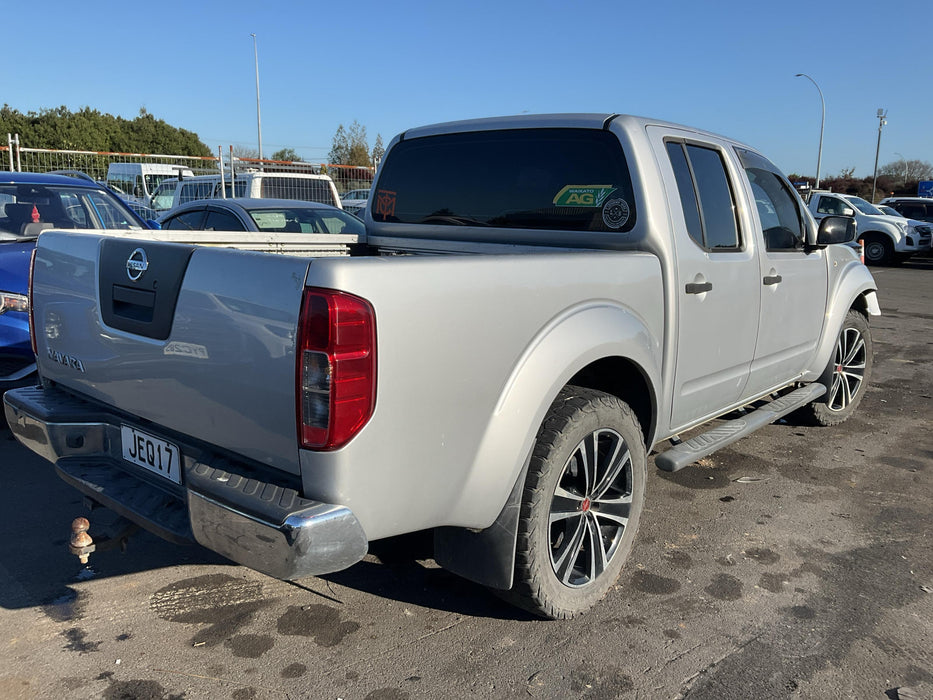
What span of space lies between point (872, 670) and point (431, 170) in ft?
9.75

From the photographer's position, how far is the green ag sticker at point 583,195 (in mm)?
3346

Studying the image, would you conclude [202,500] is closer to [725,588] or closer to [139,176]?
[725,588]

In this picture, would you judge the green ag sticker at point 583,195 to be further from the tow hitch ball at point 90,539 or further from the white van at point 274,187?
the white van at point 274,187

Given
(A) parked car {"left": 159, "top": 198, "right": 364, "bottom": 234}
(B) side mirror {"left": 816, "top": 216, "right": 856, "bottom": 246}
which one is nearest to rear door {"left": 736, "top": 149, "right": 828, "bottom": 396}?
(B) side mirror {"left": 816, "top": 216, "right": 856, "bottom": 246}

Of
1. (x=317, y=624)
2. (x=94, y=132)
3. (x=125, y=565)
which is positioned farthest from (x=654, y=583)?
(x=94, y=132)

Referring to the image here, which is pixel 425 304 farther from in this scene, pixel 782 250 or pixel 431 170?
pixel 782 250

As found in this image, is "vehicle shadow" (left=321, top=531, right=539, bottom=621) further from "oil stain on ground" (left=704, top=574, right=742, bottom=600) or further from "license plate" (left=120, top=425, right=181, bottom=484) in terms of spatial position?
"license plate" (left=120, top=425, right=181, bottom=484)

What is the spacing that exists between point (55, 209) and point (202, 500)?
4.98m

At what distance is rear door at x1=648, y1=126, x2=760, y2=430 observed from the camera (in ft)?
10.9

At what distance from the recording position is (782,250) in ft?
13.8

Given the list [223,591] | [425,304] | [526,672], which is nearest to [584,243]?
[425,304]

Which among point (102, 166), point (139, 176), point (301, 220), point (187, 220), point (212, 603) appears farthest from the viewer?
point (102, 166)

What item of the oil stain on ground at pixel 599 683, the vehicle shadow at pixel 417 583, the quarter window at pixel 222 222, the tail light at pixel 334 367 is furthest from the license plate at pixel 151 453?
the quarter window at pixel 222 222

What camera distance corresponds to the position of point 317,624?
283 cm
